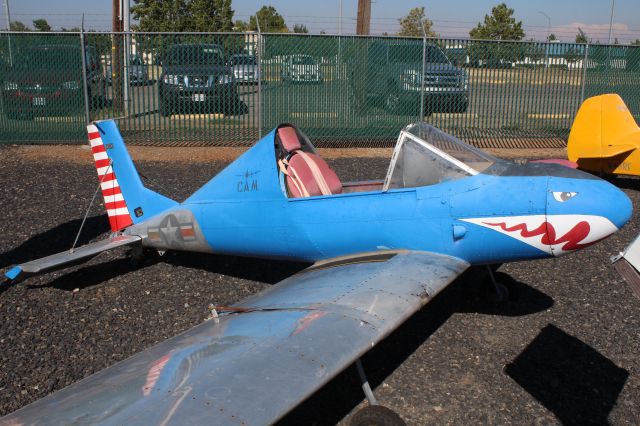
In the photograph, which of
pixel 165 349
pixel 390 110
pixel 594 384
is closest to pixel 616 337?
pixel 594 384

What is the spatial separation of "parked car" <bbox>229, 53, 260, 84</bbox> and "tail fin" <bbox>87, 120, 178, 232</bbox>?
7800 millimetres

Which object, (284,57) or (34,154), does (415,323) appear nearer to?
(284,57)

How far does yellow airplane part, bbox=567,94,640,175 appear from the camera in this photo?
1040 cm

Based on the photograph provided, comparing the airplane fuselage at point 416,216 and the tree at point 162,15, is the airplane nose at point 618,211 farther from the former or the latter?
the tree at point 162,15

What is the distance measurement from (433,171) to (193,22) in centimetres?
3547

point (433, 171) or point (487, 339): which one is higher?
point (433, 171)

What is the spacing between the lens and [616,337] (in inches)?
208

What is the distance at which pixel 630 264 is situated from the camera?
3.13 metres

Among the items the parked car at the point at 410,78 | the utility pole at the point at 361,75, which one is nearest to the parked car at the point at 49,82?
the utility pole at the point at 361,75

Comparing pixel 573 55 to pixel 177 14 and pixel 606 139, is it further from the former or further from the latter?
pixel 177 14

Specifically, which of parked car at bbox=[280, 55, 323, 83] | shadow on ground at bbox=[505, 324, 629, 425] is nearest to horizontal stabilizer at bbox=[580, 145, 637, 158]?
shadow on ground at bbox=[505, 324, 629, 425]

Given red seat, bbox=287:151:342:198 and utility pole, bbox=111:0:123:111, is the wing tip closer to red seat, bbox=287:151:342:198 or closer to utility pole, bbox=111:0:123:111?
red seat, bbox=287:151:342:198

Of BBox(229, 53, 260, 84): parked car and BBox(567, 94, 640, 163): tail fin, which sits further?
BBox(229, 53, 260, 84): parked car

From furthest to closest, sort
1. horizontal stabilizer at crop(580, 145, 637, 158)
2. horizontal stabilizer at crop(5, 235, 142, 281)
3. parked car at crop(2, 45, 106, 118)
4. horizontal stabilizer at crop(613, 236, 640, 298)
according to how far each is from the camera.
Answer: parked car at crop(2, 45, 106, 118) → horizontal stabilizer at crop(580, 145, 637, 158) → horizontal stabilizer at crop(5, 235, 142, 281) → horizontal stabilizer at crop(613, 236, 640, 298)
